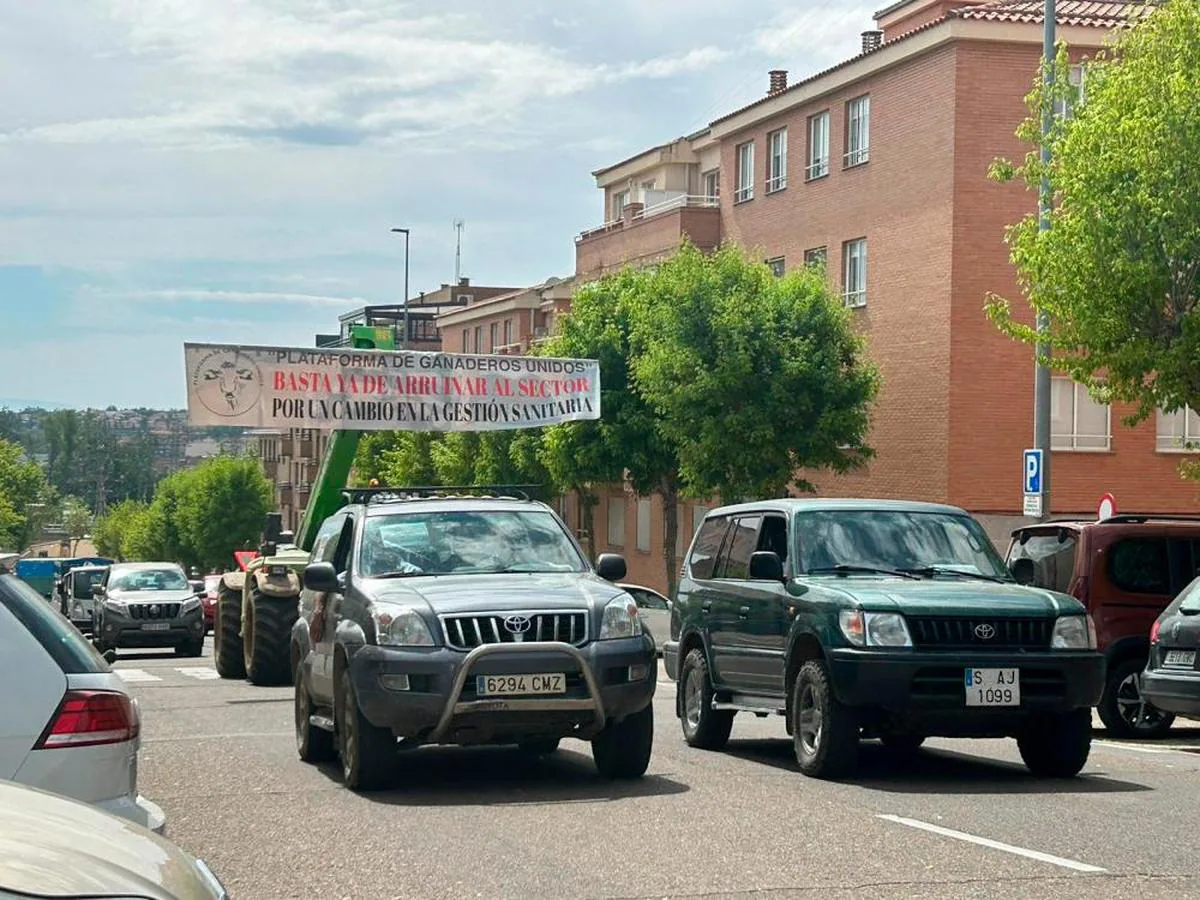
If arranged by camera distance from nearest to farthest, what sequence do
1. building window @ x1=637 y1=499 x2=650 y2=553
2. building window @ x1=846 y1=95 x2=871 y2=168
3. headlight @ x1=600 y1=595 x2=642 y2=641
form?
headlight @ x1=600 y1=595 x2=642 y2=641 → building window @ x1=846 y1=95 x2=871 y2=168 → building window @ x1=637 y1=499 x2=650 y2=553

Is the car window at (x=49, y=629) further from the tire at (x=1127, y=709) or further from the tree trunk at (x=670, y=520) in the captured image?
the tree trunk at (x=670, y=520)

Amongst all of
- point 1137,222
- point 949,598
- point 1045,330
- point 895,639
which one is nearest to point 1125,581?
point 949,598

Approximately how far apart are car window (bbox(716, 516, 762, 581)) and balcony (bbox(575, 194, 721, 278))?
36.3 meters

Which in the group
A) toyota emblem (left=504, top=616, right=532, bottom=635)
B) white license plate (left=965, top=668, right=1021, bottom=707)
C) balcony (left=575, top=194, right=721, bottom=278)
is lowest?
white license plate (left=965, top=668, right=1021, bottom=707)

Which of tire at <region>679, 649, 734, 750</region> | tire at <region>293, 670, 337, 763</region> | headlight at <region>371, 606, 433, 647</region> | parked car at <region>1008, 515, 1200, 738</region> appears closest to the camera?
headlight at <region>371, 606, 433, 647</region>

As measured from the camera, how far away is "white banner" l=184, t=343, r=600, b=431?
92.8 feet

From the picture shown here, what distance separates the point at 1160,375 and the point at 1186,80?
10.9 ft

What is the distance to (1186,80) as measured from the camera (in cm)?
2344

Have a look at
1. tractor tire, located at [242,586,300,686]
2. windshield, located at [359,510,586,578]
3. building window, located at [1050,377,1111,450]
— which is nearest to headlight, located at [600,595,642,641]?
windshield, located at [359,510,586,578]

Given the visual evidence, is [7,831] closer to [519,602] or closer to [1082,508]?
[519,602]

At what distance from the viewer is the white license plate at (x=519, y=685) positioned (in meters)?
11.7

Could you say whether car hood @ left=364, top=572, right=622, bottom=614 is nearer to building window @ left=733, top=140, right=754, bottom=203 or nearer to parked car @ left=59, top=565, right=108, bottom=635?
parked car @ left=59, top=565, right=108, bottom=635

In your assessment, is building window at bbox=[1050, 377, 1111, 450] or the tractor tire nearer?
the tractor tire

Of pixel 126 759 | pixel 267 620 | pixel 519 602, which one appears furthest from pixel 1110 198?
pixel 126 759
